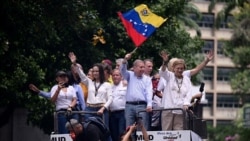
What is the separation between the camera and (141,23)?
67.3 ft

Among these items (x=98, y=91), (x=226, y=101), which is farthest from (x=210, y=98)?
(x=98, y=91)

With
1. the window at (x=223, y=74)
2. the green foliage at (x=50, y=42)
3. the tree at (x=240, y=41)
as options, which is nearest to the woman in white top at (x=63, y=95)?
the green foliage at (x=50, y=42)

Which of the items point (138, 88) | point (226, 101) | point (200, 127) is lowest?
point (226, 101)

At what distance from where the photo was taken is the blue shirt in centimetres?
1717

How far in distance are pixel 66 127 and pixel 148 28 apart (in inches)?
174

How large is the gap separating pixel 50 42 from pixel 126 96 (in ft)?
27.7

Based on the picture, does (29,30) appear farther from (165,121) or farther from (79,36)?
(165,121)

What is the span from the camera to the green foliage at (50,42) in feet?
79.2

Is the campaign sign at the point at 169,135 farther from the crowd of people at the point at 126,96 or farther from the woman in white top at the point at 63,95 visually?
the woman in white top at the point at 63,95

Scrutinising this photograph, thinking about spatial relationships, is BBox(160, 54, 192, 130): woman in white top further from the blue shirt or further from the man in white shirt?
the man in white shirt

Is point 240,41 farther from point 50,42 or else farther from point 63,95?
point 63,95

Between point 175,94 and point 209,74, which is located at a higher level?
point 209,74

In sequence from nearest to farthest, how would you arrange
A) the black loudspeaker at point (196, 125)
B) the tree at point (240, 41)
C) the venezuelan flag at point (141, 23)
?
1. the black loudspeaker at point (196, 125)
2. the venezuelan flag at point (141, 23)
3. the tree at point (240, 41)

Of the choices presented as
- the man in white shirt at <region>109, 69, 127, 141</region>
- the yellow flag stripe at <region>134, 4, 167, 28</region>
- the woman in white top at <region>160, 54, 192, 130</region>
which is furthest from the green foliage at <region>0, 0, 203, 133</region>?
the woman in white top at <region>160, 54, 192, 130</region>
